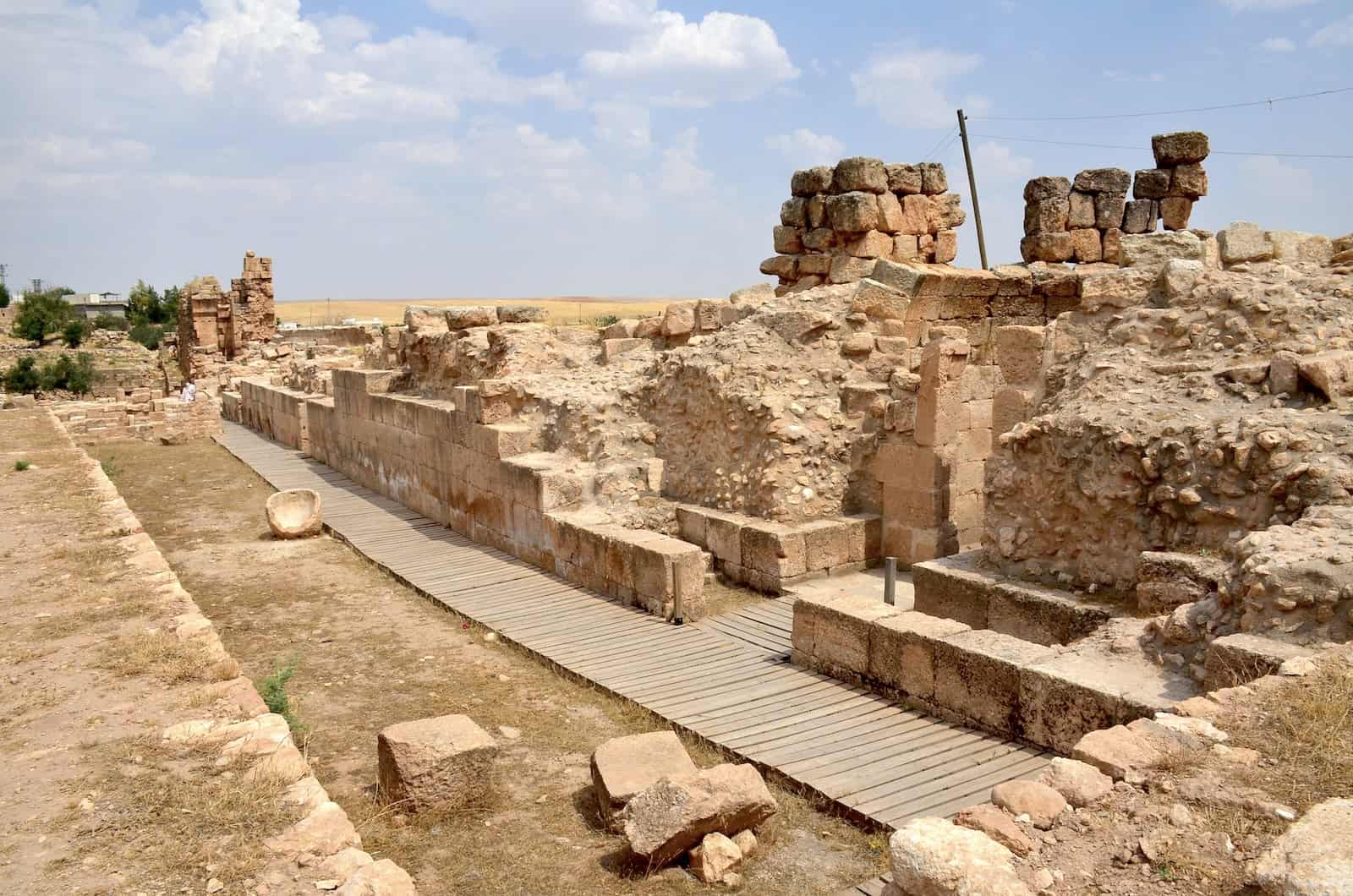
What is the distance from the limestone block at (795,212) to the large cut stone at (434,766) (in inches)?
377

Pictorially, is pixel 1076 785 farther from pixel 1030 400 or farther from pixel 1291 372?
pixel 1030 400

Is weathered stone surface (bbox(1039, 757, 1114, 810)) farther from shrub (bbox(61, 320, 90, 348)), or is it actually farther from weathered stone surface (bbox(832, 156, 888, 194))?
shrub (bbox(61, 320, 90, 348))

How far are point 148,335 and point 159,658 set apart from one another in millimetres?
47909

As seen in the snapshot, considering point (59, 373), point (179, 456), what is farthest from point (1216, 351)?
point (59, 373)

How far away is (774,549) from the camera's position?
7750 mm

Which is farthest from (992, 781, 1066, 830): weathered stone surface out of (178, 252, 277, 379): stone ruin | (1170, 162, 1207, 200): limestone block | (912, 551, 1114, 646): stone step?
(178, 252, 277, 379): stone ruin

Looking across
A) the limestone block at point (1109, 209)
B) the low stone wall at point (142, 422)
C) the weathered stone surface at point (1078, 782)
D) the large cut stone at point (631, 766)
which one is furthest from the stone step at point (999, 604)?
the low stone wall at point (142, 422)

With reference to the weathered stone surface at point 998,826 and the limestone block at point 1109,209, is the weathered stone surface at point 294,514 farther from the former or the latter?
the limestone block at point 1109,209

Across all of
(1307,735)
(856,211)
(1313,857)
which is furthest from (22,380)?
(1313,857)

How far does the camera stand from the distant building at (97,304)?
67.1 metres

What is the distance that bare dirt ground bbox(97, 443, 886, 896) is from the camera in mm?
4199

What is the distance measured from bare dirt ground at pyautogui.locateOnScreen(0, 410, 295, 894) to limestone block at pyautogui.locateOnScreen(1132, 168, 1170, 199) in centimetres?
1290

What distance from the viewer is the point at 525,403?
412 inches

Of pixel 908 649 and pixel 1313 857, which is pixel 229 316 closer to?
pixel 908 649
